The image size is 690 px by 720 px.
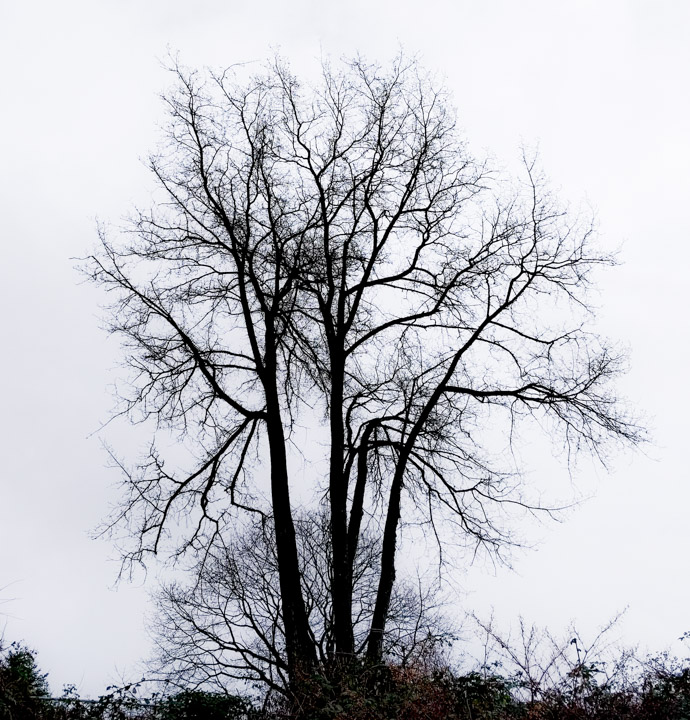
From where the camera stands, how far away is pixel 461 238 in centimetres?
1287

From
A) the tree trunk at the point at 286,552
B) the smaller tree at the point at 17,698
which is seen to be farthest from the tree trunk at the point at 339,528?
the smaller tree at the point at 17,698

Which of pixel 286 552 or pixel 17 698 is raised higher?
pixel 286 552

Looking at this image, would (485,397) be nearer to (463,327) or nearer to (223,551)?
(463,327)

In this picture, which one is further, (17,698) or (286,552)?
(286,552)

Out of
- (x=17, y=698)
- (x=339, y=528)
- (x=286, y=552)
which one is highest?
(x=339, y=528)

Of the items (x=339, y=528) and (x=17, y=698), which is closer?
(x=17, y=698)

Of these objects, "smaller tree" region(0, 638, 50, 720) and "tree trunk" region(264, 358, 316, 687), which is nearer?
"smaller tree" region(0, 638, 50, 720)

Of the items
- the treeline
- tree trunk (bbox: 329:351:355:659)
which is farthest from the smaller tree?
tree trunk (bbox: 329:351:355:659)

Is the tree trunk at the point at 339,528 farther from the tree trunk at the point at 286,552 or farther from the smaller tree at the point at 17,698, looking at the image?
the smaller tree at the point at 17,698

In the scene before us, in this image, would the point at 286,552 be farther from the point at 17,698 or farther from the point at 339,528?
the point at 17,698

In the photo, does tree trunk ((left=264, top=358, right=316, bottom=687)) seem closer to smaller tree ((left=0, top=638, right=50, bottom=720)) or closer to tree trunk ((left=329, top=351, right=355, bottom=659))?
tree trunk ((left=329, top=351, right=355, bottom=659))

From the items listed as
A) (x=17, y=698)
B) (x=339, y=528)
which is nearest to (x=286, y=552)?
(x=339, y=528)

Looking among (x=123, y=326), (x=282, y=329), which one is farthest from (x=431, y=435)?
(x=123, y=326)

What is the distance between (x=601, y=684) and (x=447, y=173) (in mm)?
7556
